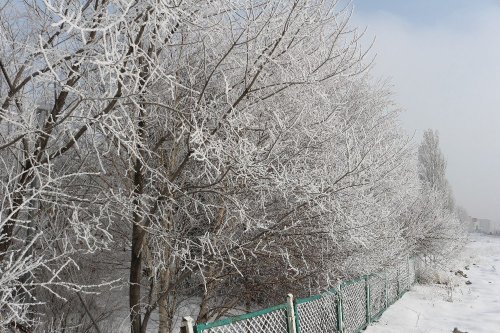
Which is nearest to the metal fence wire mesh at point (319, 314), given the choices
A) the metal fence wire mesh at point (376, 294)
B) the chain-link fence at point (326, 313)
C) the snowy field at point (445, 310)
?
the chain-link fence at point (326, 313)

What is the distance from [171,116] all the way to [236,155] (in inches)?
52.5

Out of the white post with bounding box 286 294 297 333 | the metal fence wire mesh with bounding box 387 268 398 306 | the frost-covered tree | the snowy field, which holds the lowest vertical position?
the snowy field

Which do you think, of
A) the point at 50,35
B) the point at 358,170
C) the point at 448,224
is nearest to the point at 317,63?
the point at 358,170

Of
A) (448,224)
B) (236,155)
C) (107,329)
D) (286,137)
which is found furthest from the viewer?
(448,224)

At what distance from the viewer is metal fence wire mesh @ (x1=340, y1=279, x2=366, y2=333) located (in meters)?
7.53

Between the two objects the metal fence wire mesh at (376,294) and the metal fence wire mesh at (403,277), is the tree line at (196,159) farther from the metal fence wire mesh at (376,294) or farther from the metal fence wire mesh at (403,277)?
the metal fence wire mesh at (403,277)

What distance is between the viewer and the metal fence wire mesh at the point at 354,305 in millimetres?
7527

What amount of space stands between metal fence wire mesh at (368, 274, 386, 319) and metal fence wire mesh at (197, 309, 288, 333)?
4.64 metres

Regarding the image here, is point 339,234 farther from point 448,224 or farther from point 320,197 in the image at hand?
point 448,224

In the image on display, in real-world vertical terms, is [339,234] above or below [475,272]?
above

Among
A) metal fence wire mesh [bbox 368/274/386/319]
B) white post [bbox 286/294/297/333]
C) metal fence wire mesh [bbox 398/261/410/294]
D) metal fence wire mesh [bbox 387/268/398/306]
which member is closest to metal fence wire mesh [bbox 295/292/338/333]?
white post [bbox 286/294/297/333]

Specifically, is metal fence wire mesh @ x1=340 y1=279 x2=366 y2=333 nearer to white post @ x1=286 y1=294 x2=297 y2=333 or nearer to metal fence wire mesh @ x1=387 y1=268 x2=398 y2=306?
white post @ x1=286 y1=294 x2=297 y2=333

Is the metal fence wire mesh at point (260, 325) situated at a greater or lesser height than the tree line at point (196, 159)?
lesser

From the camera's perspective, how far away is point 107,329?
7785mm
